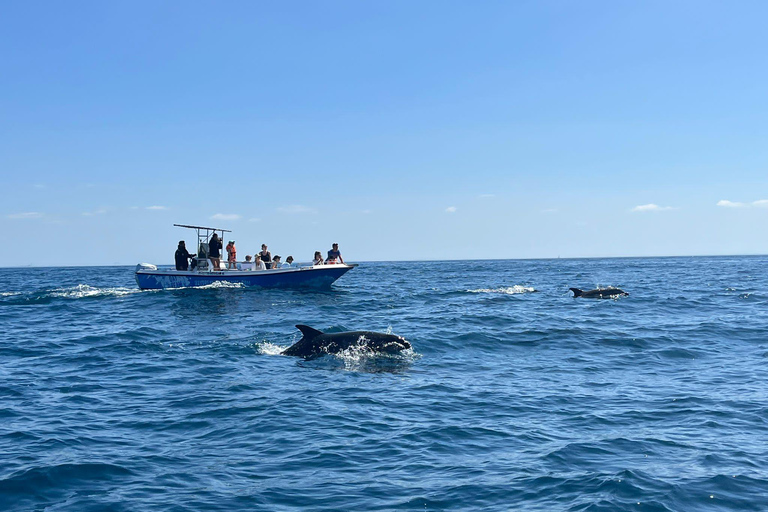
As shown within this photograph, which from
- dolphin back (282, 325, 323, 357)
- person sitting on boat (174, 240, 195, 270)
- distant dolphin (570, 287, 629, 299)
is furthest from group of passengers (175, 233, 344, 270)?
dolphin back (282, 325, 323, 357)

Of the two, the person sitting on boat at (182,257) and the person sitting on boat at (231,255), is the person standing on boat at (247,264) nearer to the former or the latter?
the person sitting on boat at (231,255)

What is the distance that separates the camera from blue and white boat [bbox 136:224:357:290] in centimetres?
3544

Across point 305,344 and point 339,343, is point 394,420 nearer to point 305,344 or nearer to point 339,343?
point 339,343

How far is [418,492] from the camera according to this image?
7.23 metres

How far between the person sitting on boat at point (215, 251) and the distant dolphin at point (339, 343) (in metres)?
21.6

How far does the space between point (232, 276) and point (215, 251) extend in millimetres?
2180

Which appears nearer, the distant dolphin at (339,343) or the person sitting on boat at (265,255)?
the distant dolphin at (339,343)

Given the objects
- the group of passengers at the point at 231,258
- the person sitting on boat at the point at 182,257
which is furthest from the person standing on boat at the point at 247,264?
the person sitting on boat at the point at 182,257

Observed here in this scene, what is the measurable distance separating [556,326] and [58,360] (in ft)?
49.2

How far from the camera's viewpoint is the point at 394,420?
10.3 metres

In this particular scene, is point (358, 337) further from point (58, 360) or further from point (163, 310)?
point (163, 310)

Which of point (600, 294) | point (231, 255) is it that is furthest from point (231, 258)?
point (600, 294)

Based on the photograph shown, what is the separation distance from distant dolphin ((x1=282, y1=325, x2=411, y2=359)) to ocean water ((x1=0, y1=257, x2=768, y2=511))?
0.38 m

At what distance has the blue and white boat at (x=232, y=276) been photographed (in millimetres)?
35438
